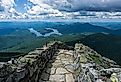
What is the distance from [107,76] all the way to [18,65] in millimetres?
4065

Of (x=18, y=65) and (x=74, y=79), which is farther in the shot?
(x=74, y=79)

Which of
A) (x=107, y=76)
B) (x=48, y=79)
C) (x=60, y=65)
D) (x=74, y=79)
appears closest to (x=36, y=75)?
(x=48, y=79)

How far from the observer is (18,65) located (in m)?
10.7

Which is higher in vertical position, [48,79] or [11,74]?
[11,74]

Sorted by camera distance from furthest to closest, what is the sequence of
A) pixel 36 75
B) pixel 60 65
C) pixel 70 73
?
pixel 60 65, pixel 70 73, pixel 36 75

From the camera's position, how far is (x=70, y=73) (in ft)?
46.8

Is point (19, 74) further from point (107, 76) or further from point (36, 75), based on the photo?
point (107, 76)

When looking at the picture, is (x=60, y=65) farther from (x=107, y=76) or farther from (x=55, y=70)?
(x=107, y=76)

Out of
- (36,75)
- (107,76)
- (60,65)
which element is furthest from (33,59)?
(107,76)

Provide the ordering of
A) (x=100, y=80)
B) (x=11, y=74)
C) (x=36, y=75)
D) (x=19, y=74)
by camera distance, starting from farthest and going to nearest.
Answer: (x=36, y=75), (x=19, y=74), (x=11, y=74), (x=100, y=80)

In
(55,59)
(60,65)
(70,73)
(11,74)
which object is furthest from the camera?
(55,59)

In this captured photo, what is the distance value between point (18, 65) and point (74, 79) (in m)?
3.72

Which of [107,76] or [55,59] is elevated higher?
[107,76]

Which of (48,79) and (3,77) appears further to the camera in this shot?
(48,79)
